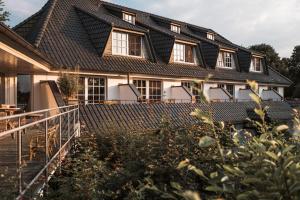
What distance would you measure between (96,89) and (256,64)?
20.7 m

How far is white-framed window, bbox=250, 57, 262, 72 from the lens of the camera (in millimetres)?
37188

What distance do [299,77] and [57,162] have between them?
180 ft

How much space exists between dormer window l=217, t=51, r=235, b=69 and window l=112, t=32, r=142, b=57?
387 inches

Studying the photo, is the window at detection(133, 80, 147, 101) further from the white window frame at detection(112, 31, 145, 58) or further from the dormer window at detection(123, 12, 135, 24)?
the dormer window at detection(123, 12, 135, 24)

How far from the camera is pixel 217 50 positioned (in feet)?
103

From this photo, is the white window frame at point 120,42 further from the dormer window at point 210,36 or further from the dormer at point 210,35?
the dormer window at point 210,36

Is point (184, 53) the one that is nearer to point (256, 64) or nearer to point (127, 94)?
point (127, 94)

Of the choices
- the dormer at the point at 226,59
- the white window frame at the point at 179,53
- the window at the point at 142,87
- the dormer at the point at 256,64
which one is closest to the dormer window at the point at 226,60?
the dormer at the point at 226,59

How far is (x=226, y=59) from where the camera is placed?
111 feet

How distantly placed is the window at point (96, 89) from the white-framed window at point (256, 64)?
62.6ft

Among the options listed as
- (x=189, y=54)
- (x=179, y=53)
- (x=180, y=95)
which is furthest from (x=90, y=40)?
(x=189, y=54)

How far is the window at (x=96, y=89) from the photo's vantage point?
21453mm

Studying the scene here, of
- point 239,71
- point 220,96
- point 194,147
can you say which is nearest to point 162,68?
point 220,96

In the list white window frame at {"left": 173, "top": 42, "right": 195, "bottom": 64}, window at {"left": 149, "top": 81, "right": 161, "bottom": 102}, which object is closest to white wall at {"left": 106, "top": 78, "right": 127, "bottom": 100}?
window at {"left": 149, "top": 81, "right": 161, "bottom": 102}
